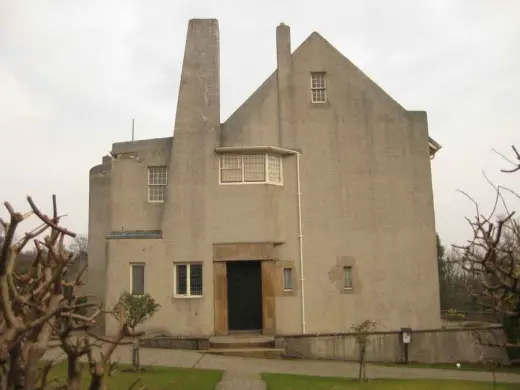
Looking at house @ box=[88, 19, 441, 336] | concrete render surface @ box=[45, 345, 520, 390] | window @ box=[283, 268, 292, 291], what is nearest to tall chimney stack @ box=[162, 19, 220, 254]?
house @ box=[88, 19, 441, 336]

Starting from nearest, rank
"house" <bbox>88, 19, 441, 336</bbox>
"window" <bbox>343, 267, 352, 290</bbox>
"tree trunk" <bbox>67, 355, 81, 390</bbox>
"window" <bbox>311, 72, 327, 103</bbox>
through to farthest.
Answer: "tree trunk" <bbox>67, 355, 81, 390</bbox> → "house" <bbox>88, 19, 441, 336</bbox> → "window" <bbox>343, 267, 352, 290</bbox> → "window" <bbox>311, 72, 327, 103</bbox>

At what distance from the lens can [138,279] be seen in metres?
23.6

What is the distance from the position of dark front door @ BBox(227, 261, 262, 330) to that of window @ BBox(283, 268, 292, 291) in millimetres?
1022

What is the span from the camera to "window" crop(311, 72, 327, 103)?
25.3 metres

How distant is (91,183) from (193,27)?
9655 millimetres

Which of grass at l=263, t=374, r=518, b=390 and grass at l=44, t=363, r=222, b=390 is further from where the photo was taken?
grass at l=263, t=374, r=518, b=390

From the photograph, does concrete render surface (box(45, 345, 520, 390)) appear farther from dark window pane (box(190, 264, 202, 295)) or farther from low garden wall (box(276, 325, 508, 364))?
dark window pane (box(190, 264, 202, 295))

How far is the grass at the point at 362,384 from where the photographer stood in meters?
15.2

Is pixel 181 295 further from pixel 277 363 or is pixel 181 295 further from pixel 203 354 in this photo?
pixel 277 363

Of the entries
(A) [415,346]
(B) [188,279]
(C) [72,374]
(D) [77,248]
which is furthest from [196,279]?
(D) [77,248]

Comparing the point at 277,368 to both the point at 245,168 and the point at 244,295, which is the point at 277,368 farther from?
the point at 245,168

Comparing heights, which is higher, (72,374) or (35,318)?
(35,318)

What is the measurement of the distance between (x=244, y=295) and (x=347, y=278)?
439cm

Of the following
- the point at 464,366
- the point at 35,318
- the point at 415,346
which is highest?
the point at 35,318
